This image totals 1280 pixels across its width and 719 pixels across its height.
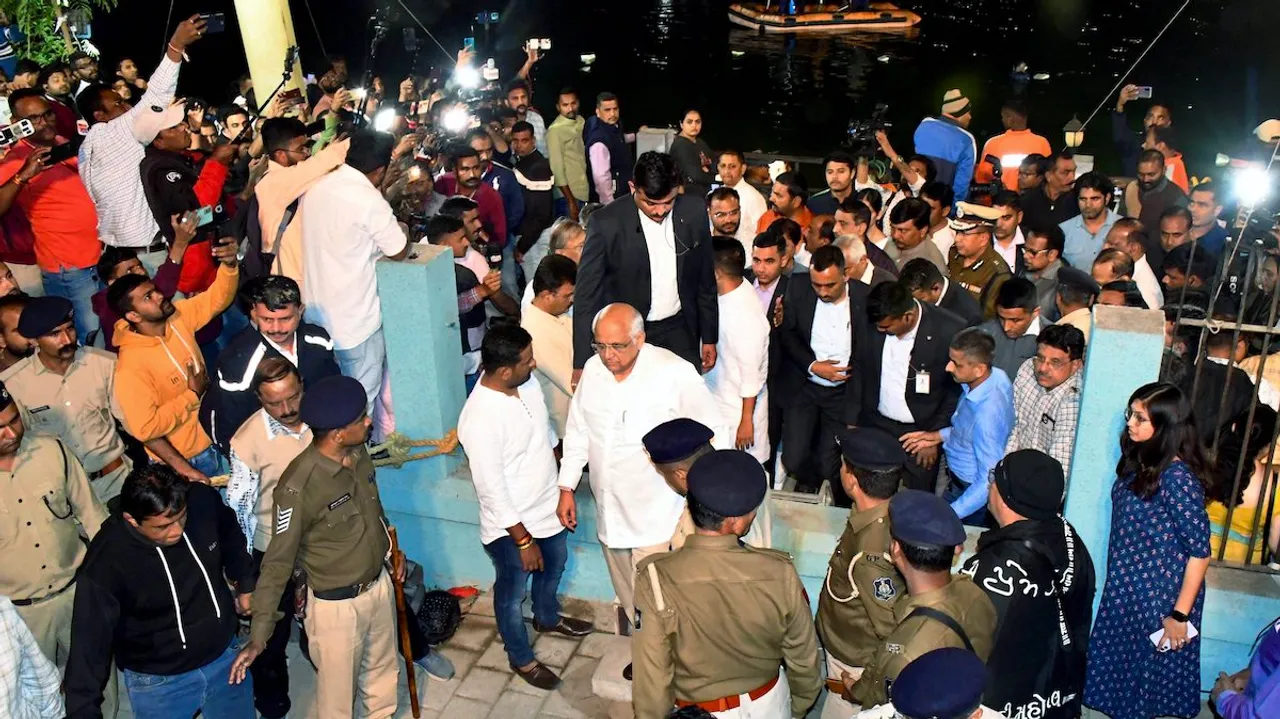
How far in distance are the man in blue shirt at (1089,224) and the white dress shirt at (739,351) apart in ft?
10.7

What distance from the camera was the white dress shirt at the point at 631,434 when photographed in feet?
15.6

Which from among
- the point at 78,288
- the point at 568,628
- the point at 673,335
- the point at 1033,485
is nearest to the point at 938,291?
the point at 673,335

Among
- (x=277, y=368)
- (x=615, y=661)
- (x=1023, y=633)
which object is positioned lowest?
(x=615, y=661)

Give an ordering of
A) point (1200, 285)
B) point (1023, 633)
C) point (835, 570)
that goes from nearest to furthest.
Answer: point (1023, 633)
point (835, 570)
point (1200, 285)

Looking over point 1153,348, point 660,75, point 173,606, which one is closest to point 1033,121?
point 660,75

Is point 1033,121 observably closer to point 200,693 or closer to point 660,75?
point 660,75

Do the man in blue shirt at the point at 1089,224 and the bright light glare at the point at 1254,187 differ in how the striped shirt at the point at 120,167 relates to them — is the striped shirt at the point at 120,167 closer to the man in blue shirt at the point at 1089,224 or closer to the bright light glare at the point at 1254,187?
the man in blue shirt at the point at 1089,224

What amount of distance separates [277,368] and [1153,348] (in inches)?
144

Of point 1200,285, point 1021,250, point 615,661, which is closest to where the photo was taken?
point 615,661

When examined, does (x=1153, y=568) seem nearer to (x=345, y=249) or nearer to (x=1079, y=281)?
(x=1079, y=281)

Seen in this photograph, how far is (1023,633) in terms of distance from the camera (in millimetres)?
3752

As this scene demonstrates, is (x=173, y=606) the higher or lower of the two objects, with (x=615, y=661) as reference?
higher

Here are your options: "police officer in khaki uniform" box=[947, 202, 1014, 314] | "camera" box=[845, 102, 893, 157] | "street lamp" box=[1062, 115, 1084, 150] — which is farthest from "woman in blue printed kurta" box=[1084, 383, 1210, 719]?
"street lamp" box=[1062, 115, 1084, 150]

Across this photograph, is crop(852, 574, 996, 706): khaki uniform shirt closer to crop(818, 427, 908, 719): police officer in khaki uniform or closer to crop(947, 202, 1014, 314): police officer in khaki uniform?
crop(818, 427, 908, 719): police officer in khaki uniform
